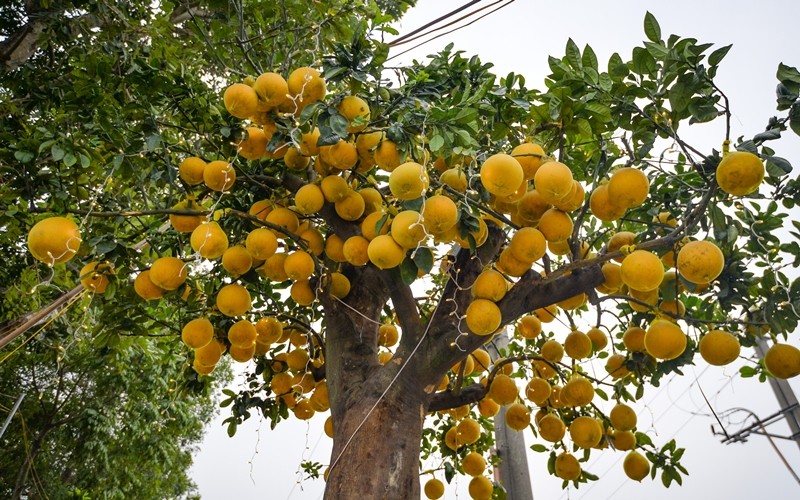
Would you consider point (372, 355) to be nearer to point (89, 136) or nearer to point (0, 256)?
point (89, 136)

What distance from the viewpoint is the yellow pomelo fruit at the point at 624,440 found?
7.37 feet

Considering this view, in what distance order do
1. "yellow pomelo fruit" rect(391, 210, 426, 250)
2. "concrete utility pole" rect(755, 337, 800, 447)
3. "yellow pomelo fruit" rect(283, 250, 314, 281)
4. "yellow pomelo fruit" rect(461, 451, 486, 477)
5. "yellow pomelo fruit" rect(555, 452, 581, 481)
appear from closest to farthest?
"yellow pomelo fruit" rect(391, 210, 426, 250) < "yellow pomelo fruit" rect(283, 250, 314, 281) < "yellow pomelo fruit" rect(555, 452, 581, 481) < "yellow pomelo fruit" rect(461, 451, 486, 477) < "concrete utility pole" rect(755, 337, 800, 447)

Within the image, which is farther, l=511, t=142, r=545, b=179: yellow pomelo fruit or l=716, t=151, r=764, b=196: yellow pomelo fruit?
l=511, t=142, r=545, b=179: yellow pomelo fruit

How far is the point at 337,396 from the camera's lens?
72.4 inches

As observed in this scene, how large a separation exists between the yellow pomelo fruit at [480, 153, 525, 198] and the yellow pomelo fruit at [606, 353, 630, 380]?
1.25 metres

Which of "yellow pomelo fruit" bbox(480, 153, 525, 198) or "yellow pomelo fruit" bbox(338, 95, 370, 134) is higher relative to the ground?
"yellow pomelo fruit" bbox(338, 95, 370, 134)

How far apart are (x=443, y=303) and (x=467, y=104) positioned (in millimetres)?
710

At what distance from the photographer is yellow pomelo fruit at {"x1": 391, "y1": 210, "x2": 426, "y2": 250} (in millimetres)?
1401

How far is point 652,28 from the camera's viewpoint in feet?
4.77

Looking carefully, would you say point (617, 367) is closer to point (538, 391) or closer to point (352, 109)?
point (538, 391)

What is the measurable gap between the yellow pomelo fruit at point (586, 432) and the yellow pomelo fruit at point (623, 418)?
3.2 inches

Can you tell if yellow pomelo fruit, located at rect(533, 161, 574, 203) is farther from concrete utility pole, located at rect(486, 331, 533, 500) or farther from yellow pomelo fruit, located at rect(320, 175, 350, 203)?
concrete utility pole, located at rect(486, 331, 533, 500)

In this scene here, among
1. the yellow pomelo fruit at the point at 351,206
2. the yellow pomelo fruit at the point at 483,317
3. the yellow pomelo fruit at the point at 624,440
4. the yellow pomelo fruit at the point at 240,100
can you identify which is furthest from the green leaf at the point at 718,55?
the yellow pomelo fruit at the point at 624,440

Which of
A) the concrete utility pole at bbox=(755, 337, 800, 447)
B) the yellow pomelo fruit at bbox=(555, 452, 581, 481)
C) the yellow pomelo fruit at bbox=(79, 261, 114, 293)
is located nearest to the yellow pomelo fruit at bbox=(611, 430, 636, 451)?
the yellow pomelo fruit at bbox=(555, 452, 581, 481)
